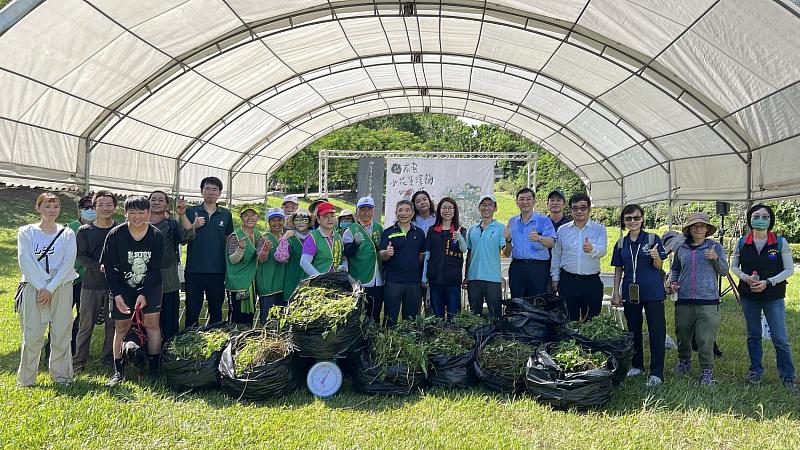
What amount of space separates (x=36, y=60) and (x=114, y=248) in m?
2.83

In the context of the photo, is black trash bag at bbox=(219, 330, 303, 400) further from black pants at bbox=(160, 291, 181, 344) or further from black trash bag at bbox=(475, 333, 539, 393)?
black trash bag at bbox=(475, 333, 539, 393)

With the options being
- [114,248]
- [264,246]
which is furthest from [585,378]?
[114,248]

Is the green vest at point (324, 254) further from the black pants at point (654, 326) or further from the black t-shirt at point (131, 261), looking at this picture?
the black pants at point (654, 326)

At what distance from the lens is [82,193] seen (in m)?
7.67

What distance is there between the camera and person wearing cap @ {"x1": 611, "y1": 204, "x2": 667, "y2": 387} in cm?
467

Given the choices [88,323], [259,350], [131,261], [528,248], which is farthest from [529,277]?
[88,323]

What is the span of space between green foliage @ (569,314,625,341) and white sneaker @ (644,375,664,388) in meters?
0.49

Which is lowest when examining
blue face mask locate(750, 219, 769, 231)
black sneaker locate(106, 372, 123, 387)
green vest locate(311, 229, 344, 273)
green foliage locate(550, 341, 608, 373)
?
black sneaker locate(106, 372, 123, 387)

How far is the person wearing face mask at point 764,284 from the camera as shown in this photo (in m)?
4.66

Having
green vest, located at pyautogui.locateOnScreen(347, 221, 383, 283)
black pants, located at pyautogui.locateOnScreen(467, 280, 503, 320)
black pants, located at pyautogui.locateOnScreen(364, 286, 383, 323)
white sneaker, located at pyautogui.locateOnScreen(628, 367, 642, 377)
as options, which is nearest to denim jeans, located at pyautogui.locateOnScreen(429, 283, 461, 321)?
black pants, located at pyautogui.locateOnScreen(467, 280, 503, 320)

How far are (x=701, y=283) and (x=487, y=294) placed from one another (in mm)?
1897

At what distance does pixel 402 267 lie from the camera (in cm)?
516

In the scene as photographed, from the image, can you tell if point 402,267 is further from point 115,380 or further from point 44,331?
point 44,331

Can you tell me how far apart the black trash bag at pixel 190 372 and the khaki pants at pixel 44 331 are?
0.88 metres
